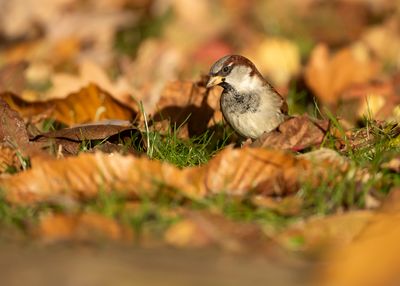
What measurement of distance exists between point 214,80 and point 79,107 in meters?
1.09

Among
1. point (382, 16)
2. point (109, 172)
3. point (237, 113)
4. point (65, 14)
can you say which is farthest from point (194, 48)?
point (109, 172)

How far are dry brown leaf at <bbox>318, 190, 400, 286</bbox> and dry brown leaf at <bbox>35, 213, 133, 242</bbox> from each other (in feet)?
2.48

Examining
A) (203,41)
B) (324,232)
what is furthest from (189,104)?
(203,41)

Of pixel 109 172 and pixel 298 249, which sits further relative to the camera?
pixel 109 172

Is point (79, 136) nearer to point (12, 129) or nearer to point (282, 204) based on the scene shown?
point (12, 129)

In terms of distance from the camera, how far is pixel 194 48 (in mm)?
9320

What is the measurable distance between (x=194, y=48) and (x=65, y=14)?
5.29ft

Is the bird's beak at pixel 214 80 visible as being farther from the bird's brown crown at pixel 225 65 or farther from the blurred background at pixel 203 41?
the blurred background at pixel 203 41

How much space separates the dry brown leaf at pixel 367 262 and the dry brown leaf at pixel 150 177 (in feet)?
2.18

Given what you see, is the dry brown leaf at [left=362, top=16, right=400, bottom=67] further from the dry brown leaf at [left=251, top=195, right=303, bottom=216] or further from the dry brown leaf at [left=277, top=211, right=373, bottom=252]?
the dry brown leaf at [left=277, top=211, right=373, bottom=252]

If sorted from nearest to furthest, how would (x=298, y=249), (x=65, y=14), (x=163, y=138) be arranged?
(x=298, y=249) → (x=163, y=138) → (x=65, y=14)

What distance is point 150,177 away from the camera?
11.9 ft

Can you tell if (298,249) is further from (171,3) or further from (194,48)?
(171,3)

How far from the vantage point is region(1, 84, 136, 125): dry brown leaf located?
578cm
